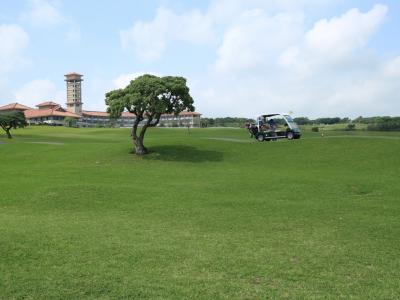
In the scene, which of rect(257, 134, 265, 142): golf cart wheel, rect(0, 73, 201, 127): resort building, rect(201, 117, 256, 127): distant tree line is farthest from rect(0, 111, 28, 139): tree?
rect(0, 73, 201, 127): resort building

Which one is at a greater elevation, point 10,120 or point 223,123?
point 10,120

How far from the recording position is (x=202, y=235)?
10.8 m

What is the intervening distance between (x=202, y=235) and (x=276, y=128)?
3103 cm

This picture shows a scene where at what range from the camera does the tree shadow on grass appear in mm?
32584

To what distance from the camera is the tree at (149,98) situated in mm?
→ 33250

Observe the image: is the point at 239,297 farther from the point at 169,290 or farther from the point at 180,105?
the point at 180,105

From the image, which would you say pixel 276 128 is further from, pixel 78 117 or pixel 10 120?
pixel 78 117

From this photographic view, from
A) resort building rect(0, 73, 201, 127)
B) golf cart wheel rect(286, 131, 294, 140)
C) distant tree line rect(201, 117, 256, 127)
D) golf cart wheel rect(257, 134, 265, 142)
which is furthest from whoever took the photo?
resort building rect(0, 73, 201, 127)

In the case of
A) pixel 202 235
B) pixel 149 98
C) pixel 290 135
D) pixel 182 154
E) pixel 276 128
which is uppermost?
pixel 149 98

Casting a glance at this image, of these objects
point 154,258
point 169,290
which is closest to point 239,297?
point 169,290

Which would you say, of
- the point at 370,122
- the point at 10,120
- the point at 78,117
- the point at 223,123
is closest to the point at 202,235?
the point at 10,120

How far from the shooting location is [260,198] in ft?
54.4

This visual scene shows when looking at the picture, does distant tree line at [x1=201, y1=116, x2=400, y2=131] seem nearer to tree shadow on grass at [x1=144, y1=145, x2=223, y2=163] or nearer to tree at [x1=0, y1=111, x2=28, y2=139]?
tree shadow on grass at [x1=144, y1=145, x2=223, y2=163]

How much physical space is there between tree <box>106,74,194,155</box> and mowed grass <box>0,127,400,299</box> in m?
8.98
